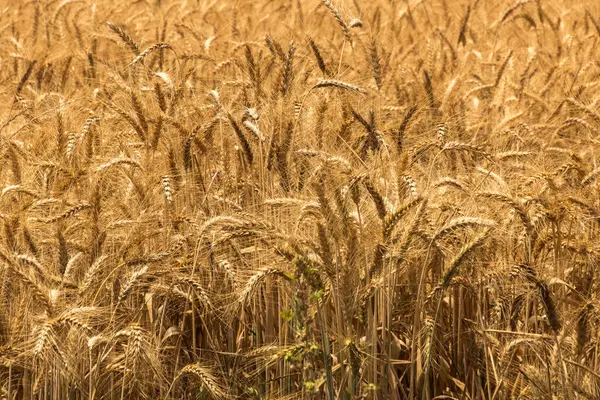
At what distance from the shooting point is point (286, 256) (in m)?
2.61

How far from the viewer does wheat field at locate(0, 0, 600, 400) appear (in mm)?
2617

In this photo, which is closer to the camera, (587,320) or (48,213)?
(587,320)

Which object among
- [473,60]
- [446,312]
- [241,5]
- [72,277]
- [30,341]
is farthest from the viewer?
[241,5]

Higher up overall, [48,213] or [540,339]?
[48,213]

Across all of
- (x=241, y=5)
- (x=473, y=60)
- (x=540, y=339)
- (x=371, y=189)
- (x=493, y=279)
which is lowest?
(x=540, y=339)

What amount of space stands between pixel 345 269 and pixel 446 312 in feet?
2.71

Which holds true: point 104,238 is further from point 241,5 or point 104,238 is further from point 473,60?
point 241,5

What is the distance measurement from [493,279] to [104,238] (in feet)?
3.86

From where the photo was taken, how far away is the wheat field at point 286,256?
2.62 m

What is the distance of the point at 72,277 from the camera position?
285cm

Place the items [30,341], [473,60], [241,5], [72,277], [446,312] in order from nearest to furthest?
[30,341] < [72,277] < [446,312] < [473,60] < [241,5]

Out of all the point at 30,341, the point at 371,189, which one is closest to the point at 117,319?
the point at 30,341

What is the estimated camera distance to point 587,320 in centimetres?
261

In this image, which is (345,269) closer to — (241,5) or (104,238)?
(104,238)
